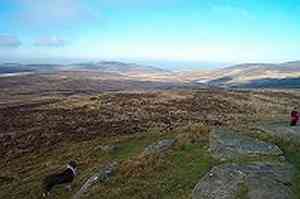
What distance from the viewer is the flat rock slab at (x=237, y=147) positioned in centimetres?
2042

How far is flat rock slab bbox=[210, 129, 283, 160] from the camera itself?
20.4 metres

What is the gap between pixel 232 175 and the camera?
55.8ft

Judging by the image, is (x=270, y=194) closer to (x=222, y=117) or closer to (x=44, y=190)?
(x=44, y=190)

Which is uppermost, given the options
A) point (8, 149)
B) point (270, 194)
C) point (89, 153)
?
point (270, 194)

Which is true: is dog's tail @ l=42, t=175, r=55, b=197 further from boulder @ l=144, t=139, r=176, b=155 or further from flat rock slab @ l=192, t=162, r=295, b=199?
flat rock slab @ l=192, t=162, r=295, b=199

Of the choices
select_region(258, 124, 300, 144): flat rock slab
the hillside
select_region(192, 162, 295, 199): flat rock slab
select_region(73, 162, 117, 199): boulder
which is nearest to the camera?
select_region(192, 162, 295, 199): flat rock slab

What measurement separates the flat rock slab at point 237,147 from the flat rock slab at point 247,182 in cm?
187

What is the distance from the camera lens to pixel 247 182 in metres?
16.1

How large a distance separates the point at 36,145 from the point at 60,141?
289 cm

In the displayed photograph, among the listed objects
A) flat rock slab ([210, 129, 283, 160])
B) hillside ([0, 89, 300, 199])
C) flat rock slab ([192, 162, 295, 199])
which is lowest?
hillside ([0, 89, 300, 199])

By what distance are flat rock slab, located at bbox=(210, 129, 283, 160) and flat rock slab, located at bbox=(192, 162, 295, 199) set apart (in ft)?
6.14

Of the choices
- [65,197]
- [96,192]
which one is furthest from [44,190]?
[96,192]

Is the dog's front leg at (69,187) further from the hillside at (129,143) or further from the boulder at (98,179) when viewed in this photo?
the boulder at (98,179)

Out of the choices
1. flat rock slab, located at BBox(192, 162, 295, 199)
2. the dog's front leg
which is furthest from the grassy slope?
flat rock slab, located at BBox(192, 162, 295, 199)
